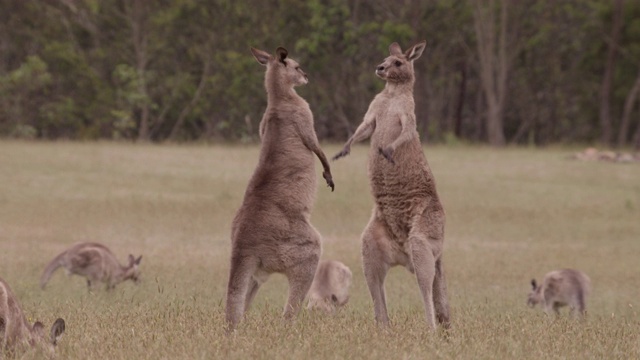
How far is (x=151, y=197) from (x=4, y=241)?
444 centimetres

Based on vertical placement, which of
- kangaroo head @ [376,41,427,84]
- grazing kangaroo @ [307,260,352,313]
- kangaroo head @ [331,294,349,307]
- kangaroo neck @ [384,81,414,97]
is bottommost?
kangaroo head @ [331,294,349,307]

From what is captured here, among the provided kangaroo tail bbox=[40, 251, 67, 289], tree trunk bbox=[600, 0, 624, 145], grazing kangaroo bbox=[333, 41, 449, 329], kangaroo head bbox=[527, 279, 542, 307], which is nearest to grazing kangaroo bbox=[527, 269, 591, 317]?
kangaroo head bbox=[527, 279, 542, 307]

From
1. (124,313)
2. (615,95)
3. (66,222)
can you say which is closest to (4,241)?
(66,222)

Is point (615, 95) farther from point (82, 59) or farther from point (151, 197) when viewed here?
point (151, 197)

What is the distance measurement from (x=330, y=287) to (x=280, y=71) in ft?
8.81

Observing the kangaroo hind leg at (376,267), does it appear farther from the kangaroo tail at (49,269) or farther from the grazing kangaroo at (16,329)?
the kangaroo tail at (49,269)

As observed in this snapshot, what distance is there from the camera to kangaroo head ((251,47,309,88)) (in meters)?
8.53

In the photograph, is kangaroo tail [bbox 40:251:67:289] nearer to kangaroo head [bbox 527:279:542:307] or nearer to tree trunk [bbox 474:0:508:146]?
kangaroo head [bbox 527:279:542:307]

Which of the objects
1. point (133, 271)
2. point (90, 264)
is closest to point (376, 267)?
point (90, 264)

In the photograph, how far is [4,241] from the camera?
53.5 feet

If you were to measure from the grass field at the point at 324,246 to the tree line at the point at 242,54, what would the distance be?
906cm

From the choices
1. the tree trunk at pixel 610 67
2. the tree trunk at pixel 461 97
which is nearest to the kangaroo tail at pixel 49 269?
the tree trunk at pixel 610 67

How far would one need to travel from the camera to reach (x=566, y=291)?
37.8 feet

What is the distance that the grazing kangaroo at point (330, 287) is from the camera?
10250 mm
